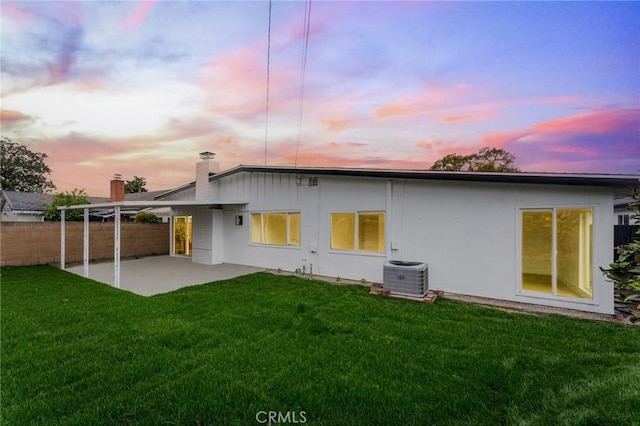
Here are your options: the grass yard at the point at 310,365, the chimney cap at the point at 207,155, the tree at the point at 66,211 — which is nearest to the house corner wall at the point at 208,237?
the chimney cap at the point at 207,155

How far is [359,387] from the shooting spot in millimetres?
3379

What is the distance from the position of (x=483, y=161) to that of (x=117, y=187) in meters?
26.7

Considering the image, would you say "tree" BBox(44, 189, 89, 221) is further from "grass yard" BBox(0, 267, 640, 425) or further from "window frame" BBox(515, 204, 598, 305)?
"window frame" BBox(515, 204, 598, 305)

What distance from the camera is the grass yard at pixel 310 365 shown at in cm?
293

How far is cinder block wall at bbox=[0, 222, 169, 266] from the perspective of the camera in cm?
1166

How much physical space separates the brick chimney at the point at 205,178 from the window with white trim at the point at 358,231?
5.89 metres

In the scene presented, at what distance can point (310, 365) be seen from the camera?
3896 mm

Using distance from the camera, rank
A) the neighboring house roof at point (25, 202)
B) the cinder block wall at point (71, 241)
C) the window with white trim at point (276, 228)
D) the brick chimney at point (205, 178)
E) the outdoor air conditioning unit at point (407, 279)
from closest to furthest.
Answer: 1. the outdoor air conditioning unit at point (407, 279)
2. the window with white trim at point (276, 228)
3. the cinder block wall at point (71, 241)
4. the brick chimney at point (205, 178)
5. the neighboring house roof at point (25, 202)

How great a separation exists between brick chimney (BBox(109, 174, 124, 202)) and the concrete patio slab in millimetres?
4177

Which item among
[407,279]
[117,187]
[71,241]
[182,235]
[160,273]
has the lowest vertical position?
[160,273]

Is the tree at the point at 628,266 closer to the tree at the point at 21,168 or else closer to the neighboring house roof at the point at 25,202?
the neighboring house roof at the point at 25,202

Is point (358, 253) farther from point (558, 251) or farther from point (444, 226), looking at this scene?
point (558, 251)

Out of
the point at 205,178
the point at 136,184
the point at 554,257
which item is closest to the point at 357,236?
the point at 554,257

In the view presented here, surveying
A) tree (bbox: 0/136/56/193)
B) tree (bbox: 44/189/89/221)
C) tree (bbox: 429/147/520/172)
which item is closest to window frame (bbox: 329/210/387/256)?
tree (bbox: 44/189/89/221)
